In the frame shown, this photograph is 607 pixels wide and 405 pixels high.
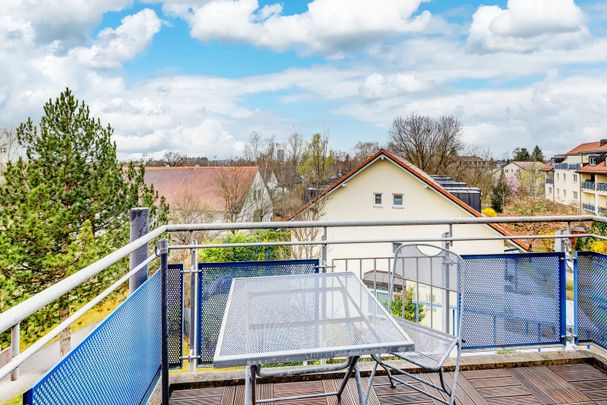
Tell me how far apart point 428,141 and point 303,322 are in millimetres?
28706

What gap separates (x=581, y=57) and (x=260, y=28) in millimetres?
17747

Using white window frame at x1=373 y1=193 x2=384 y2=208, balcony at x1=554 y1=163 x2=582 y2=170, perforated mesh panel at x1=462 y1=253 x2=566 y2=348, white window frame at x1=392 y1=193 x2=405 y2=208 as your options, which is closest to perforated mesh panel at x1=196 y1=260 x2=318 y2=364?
perforated mesh panel at x1=462 y1=253 x2=566 y2=348

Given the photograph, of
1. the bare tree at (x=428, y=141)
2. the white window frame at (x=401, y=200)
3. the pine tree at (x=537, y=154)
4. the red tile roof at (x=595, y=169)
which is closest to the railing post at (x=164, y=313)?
the white window frame at (x=401, y=200)

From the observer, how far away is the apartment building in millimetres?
36781

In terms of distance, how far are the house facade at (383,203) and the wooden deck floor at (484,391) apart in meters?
11.6

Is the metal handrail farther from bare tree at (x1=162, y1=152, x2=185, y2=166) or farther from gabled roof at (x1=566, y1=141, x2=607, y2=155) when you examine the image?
gabled roof at (x1=566, y1=141, x2=607, y2=155)

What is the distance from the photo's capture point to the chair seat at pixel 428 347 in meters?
2.21

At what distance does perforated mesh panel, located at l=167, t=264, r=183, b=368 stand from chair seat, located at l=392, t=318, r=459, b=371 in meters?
1.44

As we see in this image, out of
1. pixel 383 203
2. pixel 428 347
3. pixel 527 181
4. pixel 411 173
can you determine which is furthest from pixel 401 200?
pixel 527 181

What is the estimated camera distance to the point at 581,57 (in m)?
21.8

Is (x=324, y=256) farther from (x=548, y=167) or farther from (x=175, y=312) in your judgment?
(x=548, y=167)

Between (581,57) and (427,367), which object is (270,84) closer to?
(581,57)

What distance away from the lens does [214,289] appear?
2883mm

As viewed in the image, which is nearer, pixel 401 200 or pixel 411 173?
pixel 411 173
